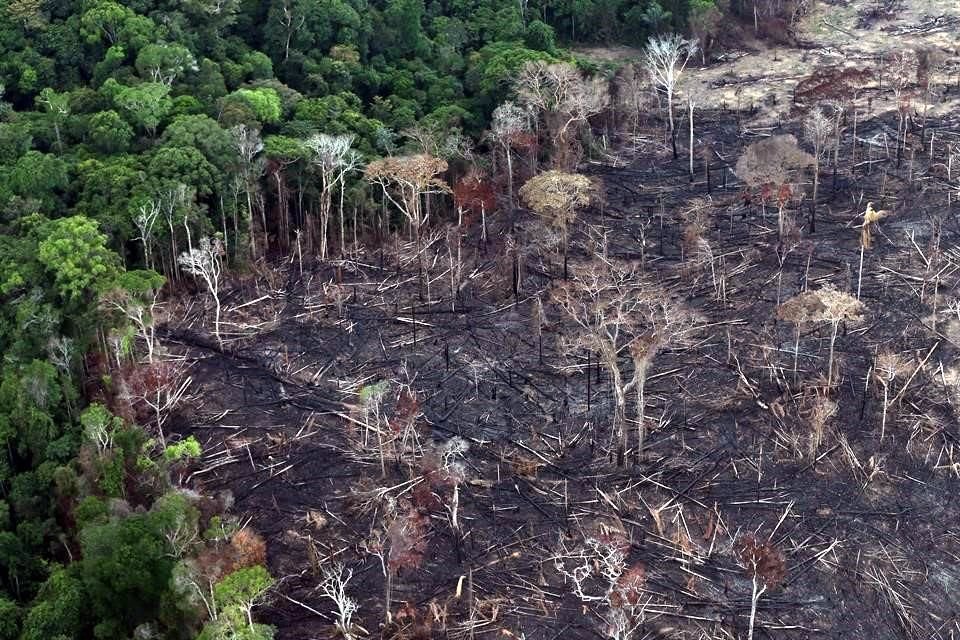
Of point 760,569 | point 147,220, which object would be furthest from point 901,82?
point 147,220

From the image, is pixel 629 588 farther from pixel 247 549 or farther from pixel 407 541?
pixel 247 549

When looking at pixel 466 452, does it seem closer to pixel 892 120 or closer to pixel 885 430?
pixel 885 430

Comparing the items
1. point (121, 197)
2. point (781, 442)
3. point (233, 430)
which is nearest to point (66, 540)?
point (233, 430)

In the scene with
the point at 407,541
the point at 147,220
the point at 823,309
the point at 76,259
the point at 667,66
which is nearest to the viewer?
the point at 407,541

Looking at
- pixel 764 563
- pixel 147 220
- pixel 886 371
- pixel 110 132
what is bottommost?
pixel 764 563

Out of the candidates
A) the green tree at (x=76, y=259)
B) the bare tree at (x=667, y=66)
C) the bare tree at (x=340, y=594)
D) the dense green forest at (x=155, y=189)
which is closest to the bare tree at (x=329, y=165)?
the dense green forest at (x=155, y=189)

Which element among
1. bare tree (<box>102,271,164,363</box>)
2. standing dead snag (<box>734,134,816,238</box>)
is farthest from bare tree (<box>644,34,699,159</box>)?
bare tree (<box>102,271,164,363</box>)

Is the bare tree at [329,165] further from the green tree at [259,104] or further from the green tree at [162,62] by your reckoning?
the green tree at [162,62]
